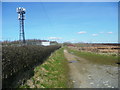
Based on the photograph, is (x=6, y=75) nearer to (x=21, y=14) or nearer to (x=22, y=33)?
(x=22, y=33)

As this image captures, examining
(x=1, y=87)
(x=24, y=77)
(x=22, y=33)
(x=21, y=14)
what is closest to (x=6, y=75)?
(x=1, y=87)

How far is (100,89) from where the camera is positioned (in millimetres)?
6023

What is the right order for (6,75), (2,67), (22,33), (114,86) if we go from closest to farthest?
(2,67) → (6,75) → (114,86) → (22,33)

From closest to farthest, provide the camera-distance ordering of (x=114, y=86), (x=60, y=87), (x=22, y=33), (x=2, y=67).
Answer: (x=2, y=67)
(x=60, y=87)
(x=114, y=86)
(x=22, y=33)

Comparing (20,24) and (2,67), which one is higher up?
(20,24)

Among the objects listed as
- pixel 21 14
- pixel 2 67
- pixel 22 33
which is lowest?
pixel 2 67

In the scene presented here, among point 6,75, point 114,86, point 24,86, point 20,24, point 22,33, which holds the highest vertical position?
point 20,24

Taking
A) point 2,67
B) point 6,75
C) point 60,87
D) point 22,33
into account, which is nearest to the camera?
point 2,67

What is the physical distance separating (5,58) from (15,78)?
53.0 inches

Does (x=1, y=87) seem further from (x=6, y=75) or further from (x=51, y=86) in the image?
(x=51, y=86)

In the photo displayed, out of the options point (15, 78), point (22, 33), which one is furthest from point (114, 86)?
point (22, 33)

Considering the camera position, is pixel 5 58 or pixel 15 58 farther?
pixel 15 58

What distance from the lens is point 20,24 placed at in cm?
2583

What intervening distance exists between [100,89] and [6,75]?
4426 millimetres
